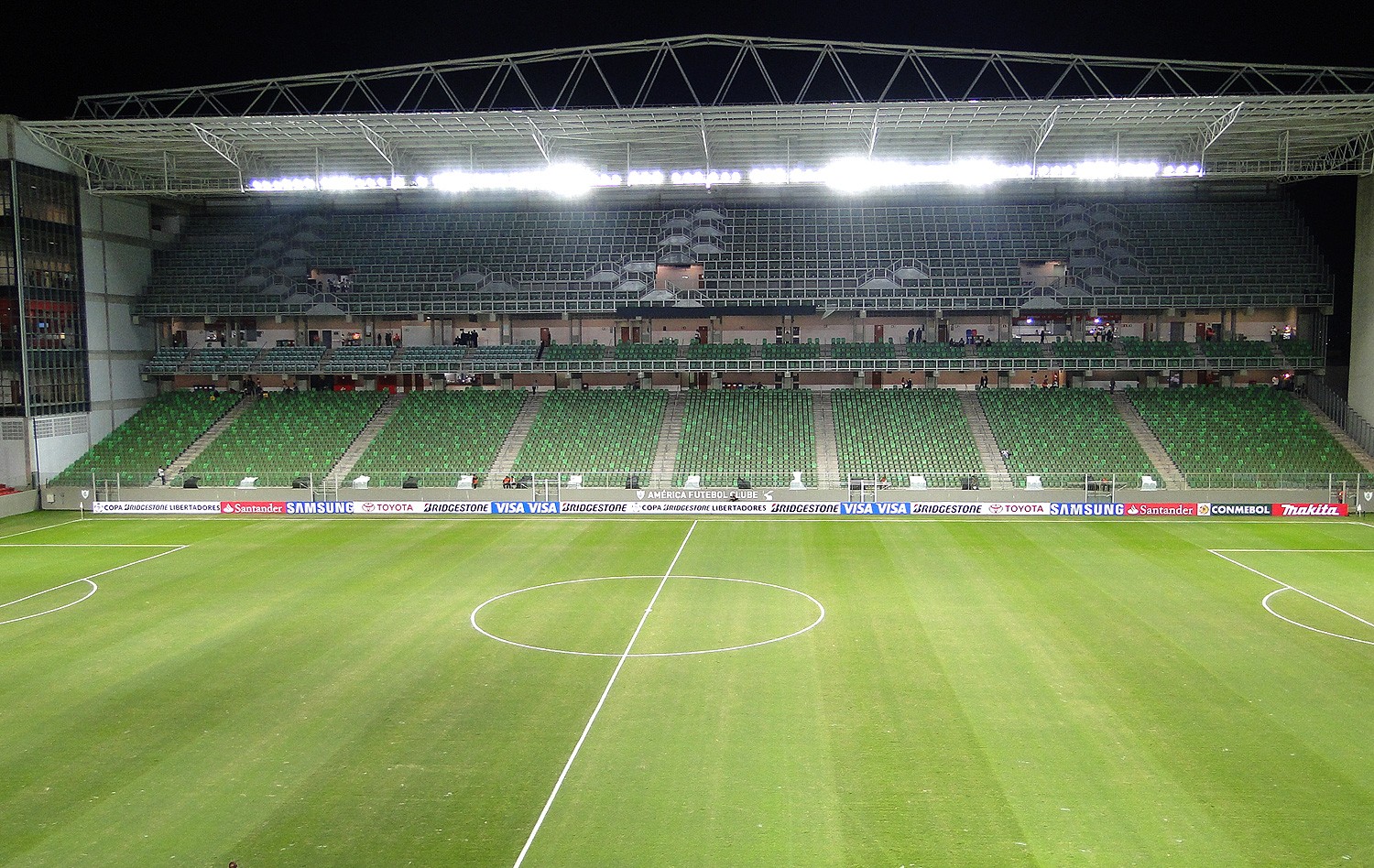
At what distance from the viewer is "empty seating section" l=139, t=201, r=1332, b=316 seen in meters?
51.3

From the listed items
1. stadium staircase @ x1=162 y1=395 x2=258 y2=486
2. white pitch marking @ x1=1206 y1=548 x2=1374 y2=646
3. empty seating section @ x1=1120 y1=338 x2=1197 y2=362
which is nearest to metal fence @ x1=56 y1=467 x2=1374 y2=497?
stadium staircase @ x1=162 y1=395 x2=258 y2=486

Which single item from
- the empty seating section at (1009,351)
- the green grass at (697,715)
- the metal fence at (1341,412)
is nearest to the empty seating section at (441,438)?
the green grass at (697,715)

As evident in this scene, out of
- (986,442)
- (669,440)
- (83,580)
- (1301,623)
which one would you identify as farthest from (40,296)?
(1301,623)

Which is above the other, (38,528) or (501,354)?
(501,354)

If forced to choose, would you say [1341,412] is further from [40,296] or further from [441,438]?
[40,296]

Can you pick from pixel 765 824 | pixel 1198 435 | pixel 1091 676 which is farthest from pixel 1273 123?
pixel 765 824

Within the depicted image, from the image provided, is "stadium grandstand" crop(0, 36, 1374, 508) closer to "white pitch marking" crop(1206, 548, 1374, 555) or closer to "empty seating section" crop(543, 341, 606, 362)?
"empty seating section" crop(543, 341, 606, 362)

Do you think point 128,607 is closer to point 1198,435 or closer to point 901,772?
point 901,772

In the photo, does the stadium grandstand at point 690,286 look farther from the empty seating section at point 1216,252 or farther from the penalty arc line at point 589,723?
the penalty arc line at point 589,723

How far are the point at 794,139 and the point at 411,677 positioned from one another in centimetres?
3367

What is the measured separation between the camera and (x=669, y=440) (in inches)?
1832

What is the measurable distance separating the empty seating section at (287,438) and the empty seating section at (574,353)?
947 cm

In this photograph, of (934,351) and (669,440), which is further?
(934,351)

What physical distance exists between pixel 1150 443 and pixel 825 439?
49.7 ft
